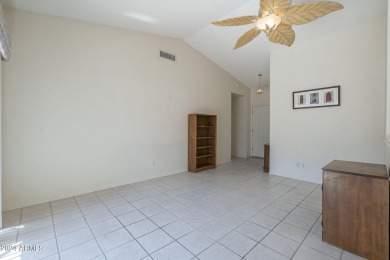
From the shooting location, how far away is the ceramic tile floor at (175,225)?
1743 mm

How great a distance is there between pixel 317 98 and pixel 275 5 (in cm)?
255

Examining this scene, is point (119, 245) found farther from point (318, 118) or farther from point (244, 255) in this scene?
point (318, 118)

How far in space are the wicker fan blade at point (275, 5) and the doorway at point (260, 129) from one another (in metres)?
4.93

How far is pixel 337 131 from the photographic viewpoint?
3.49 meters

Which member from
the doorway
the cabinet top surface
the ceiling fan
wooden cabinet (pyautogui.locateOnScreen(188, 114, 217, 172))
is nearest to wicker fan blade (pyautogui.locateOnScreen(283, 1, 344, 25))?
the ceiling fan

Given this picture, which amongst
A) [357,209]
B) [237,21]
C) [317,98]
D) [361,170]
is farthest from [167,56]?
[357,209]

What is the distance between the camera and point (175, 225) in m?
2.22

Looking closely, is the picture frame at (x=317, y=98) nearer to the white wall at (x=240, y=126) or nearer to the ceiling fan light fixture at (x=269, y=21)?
the ceiling fan light fixture at (x=269, y=21)

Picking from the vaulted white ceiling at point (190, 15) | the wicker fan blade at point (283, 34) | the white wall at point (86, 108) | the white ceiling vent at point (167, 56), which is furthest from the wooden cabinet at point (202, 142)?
the wicker fan blade at point (283, 34)

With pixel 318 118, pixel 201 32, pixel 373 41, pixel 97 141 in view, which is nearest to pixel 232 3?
pixel 201 32

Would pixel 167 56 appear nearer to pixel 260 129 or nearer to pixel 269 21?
pixel 269 21

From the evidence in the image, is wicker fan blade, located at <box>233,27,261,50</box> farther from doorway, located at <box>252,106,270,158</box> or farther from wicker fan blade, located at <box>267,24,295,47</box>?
doorway, located at <box>252,106,270,158</box>

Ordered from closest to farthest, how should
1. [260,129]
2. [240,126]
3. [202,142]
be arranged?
[202,142], [260,129], [240,126]

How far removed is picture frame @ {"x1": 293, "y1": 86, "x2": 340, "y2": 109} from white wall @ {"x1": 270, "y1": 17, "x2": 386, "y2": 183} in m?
0.09
